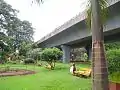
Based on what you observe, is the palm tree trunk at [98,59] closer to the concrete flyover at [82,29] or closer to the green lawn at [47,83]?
the concrete flyover at [82,29]

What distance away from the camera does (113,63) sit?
12.8m

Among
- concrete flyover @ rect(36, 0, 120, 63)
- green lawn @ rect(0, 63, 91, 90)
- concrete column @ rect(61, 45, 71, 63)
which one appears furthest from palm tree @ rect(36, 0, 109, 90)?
concrete column @ rect(61, 45, 71, 63)

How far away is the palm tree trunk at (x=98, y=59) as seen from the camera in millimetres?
7887

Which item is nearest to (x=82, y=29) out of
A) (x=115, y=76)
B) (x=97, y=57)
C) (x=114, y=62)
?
(x=114, y=62)

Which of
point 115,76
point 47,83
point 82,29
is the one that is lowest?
point 47,83

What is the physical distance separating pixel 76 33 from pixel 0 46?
18.2 m

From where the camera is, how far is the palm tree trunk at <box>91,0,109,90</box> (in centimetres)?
789

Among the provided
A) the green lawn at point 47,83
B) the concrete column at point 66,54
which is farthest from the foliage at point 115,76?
the concrete column at point 66,54

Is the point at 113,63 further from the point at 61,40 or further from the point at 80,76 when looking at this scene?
the point at 61,40

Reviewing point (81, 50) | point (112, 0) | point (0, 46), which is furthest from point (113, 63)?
point (81, 50)

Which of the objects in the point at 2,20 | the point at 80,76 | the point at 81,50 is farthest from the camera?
the point at 81,50

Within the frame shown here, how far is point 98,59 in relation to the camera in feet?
26.3

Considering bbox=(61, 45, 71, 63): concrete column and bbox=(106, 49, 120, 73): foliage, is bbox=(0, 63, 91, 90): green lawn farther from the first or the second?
bbox=(61, 45, 71, 63): concrete column

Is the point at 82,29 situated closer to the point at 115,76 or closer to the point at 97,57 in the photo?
the point at 115,76
